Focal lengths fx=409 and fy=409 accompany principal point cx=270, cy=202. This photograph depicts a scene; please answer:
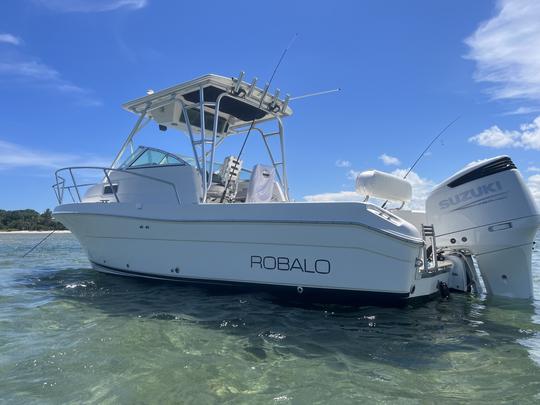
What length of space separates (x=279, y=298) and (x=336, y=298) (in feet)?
2.51

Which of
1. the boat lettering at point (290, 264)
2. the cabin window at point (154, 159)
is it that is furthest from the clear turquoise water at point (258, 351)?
the cabin window at point (154, 159)

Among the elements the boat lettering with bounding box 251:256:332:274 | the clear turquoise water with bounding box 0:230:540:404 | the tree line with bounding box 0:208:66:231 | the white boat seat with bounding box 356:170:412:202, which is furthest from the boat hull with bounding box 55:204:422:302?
the tree line with bounding box 0:208:66:231

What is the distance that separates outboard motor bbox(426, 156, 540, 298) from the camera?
4.81 m

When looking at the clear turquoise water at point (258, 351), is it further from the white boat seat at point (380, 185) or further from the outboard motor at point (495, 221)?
the white boat seat at point (380, 185)

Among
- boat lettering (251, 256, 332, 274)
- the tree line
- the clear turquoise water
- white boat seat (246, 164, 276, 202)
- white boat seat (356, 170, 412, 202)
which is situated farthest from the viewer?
the tree line

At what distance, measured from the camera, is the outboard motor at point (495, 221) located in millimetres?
4809

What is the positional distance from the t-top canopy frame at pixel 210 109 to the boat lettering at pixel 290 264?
4.35ft

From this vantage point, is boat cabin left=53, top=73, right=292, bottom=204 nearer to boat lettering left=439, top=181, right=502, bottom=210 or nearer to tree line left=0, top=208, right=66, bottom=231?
boat lettering left=439, top=181, right=502, bottom=210

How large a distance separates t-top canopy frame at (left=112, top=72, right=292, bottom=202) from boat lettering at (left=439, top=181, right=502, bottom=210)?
10.8 feet

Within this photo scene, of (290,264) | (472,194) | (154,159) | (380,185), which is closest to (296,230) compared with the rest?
(290,264)

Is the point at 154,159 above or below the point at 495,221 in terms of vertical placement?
above

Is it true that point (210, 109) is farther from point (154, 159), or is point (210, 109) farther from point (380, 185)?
point (380, 185)

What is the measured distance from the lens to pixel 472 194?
5090 mm

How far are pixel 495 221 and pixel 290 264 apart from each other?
2.53m
